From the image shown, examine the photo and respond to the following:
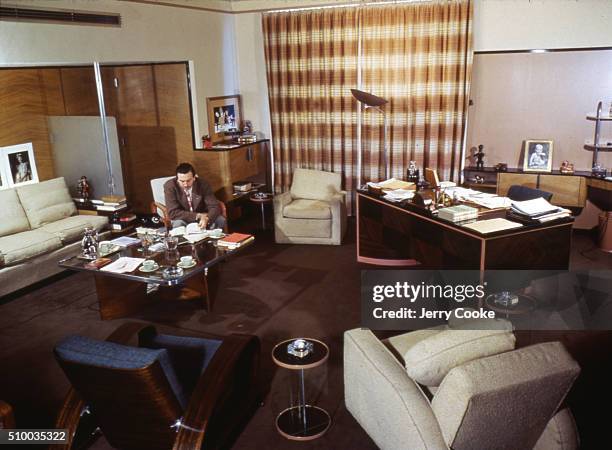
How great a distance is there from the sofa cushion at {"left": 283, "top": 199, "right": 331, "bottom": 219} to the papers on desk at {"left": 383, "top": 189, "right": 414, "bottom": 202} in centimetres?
100

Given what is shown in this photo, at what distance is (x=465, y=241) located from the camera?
12.9 feet

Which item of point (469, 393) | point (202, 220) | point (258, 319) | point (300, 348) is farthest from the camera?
point (202, 220)

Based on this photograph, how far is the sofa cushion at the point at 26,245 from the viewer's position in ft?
15.3

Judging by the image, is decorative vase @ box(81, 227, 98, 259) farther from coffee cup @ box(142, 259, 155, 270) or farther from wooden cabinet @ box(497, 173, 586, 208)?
wooden cabinet @ box(497, 173, 586, 208)

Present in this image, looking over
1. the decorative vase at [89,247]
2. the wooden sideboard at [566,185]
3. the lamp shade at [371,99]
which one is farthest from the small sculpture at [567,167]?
the decorative vase at [89,247]

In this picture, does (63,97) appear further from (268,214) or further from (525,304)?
(525,304)

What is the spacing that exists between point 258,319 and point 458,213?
171cm

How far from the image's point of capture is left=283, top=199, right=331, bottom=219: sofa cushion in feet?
19.1

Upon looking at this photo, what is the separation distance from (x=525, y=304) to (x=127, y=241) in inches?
116

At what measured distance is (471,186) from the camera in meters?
6.00

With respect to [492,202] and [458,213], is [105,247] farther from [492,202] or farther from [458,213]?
[492,202]

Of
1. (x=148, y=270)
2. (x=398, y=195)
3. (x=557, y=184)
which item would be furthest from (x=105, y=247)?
(x=557, y=184)

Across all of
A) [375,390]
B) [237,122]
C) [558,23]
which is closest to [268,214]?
[237,122]

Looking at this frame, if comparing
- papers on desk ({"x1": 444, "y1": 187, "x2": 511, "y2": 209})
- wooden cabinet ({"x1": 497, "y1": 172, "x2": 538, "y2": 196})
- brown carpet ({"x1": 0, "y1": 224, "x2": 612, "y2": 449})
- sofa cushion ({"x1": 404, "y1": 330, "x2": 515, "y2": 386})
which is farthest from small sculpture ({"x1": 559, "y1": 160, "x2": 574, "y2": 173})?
sofa cushion ({"x1": 404, "y1": 330, "x2": 515, "y2": 386})
